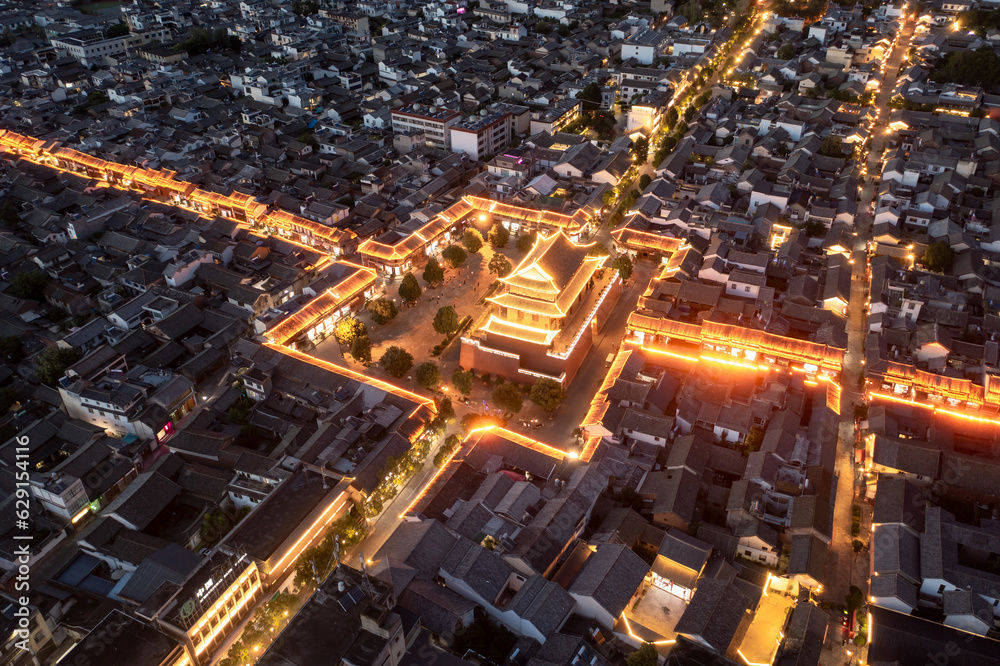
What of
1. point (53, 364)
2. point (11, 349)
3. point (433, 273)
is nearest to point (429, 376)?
point (433, 273)

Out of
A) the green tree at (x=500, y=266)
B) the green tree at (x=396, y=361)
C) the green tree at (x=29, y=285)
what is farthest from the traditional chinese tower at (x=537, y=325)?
the green tree at (x=29, y=285)

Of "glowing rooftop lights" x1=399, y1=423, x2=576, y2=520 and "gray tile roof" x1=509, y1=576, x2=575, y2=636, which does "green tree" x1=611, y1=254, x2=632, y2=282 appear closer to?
"glowing rooftop lights" x1=399, y1=423, x2=576, y2=520

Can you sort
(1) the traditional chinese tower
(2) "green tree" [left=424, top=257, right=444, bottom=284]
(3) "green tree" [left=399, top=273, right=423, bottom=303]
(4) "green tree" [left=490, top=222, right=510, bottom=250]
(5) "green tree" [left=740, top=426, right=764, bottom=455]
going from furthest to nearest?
(4) "green tree" [left=490, top=222, right=510, bottom=250]
(2) "green tree" [left=424, top=257, right=444, bottom=284]
(3) "green tree" [left=399, top=273, right=423, bottom=303]
(1) the traditional chinese tower
(5) "green tree" [left=740, top=426, right=764, bottom=455]

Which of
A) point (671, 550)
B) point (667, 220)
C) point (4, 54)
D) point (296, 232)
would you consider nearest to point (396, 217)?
point (296, 232)

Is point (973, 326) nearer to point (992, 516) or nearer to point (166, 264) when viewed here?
point (992, 516)

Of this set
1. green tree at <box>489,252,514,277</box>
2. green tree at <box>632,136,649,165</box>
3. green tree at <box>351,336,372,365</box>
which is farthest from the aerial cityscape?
green tree at <box>489,252,514,277</box>

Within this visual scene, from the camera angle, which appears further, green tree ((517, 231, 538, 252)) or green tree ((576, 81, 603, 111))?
green tree ((576, 81, 603, 111))
